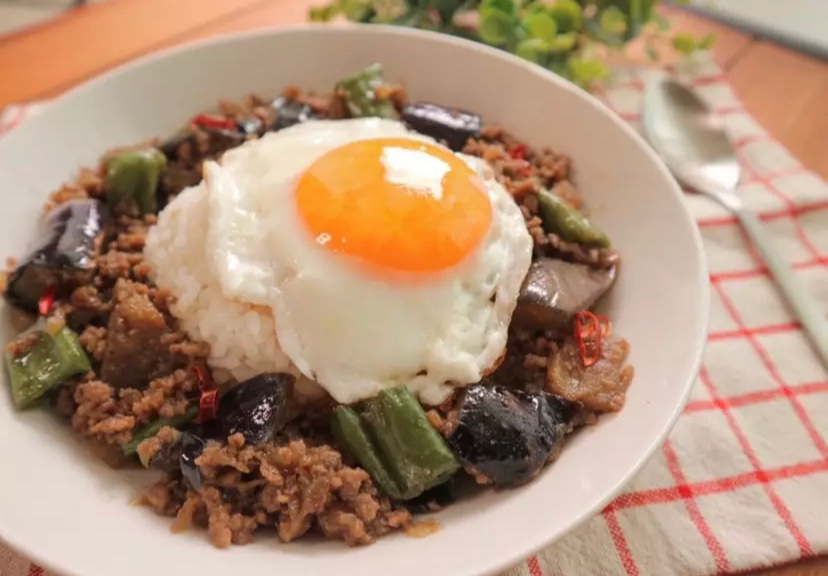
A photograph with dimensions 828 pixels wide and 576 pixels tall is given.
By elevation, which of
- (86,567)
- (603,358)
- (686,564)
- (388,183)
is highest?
(388,183)

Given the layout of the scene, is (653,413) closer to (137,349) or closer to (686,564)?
(686,564)

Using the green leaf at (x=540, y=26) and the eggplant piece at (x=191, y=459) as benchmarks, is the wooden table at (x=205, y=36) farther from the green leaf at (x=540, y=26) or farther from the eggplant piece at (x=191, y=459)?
the eggplant piece at (x=191, y=459)

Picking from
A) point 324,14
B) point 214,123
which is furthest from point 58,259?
point 324,14

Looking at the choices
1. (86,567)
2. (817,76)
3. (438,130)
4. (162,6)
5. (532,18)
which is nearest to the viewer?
(86,567)

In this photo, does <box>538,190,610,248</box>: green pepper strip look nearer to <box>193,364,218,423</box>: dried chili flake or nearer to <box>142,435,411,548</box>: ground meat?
<box>142,435,411,548</box>: ground meat

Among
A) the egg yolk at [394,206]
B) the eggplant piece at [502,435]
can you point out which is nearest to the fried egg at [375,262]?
the egg yolk at [394,206]

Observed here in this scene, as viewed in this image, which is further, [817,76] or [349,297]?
[817,76]

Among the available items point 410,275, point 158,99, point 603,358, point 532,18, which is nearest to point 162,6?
point 158,99
